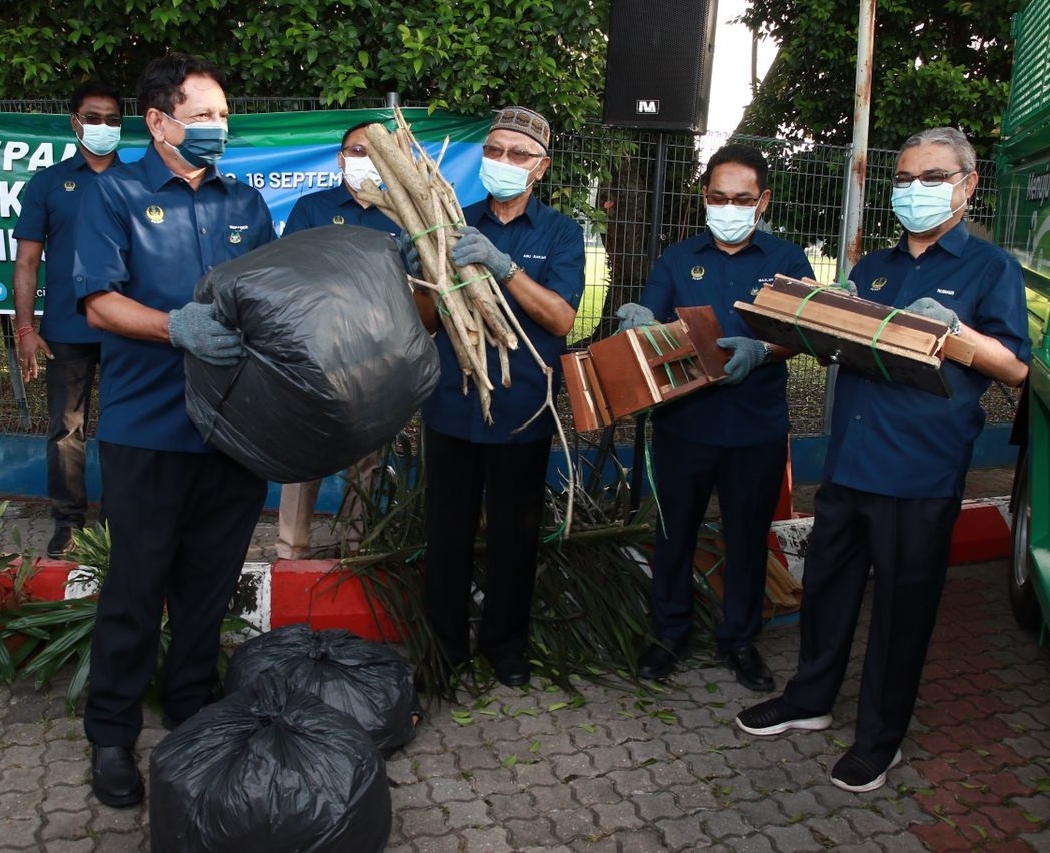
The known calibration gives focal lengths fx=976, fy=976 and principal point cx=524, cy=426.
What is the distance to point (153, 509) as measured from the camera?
2.86 meters

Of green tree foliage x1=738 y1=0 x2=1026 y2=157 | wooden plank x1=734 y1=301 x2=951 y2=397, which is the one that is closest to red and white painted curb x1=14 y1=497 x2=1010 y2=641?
wooden plank x1=734 y1=301 x2=951 y2=397

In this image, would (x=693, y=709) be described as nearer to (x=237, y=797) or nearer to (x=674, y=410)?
(x=674, y=410)

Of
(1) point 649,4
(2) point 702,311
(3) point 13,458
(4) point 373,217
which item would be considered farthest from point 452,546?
(3) point 13,458

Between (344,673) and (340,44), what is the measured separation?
13.7 feet

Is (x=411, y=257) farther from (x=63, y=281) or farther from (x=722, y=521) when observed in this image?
(x=63, y=281)

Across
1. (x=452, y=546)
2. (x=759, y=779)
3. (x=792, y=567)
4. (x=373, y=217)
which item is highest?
(x=373, y=217)

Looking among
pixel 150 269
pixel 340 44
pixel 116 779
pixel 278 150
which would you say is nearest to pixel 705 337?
pixel 150 269

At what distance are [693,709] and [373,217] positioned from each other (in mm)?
2455

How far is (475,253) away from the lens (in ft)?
9.61

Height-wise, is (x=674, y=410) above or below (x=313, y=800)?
above

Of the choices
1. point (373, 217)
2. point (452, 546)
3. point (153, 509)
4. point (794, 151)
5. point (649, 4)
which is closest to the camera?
point (153, 509)

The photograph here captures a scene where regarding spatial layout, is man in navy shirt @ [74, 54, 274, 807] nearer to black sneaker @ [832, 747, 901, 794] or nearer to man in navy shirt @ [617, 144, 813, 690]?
man in navy shirt @ [617, 144, 813, 690]

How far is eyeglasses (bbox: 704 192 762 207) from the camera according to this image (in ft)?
11.4

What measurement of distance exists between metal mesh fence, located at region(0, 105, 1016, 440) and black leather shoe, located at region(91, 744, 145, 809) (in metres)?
3.67
